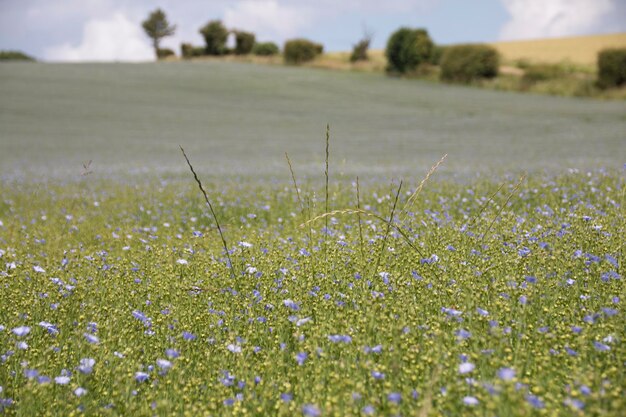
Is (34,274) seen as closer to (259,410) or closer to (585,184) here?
(259,410)

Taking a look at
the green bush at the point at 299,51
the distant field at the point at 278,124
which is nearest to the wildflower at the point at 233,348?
the distant field at the point at 278,124

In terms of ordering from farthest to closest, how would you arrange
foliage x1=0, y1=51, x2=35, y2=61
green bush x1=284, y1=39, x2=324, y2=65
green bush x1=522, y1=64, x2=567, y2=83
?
1. foliage x1=0, y1=51, x2=35, y2=61
2. green bush x1=284, y1=39, x2=324, y2=65
3. green bush x1=522, y1=64, x2=567, y2=83

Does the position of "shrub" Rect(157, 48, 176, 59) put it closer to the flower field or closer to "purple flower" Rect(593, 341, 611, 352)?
the flower field

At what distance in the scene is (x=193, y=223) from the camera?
8.01m

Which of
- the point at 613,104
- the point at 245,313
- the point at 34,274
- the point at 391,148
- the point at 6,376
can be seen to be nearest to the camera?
the point at 6,376

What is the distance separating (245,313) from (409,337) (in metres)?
1.09

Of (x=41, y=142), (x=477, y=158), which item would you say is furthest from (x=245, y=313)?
(x=41, y=142)

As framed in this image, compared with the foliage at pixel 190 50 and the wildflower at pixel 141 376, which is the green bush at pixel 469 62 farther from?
the wildflower at pixel 141 376

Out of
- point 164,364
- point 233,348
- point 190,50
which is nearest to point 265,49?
point 190,50

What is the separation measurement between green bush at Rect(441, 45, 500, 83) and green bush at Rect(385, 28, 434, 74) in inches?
118

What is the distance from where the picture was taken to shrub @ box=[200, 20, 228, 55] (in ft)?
233

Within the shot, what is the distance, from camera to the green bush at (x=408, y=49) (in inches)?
1859

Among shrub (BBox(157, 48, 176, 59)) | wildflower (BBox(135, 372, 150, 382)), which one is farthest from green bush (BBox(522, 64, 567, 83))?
shrub (BBox(157, 48, 176, 59))

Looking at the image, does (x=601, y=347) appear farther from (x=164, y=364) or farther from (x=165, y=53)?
(x=165, y=53)
